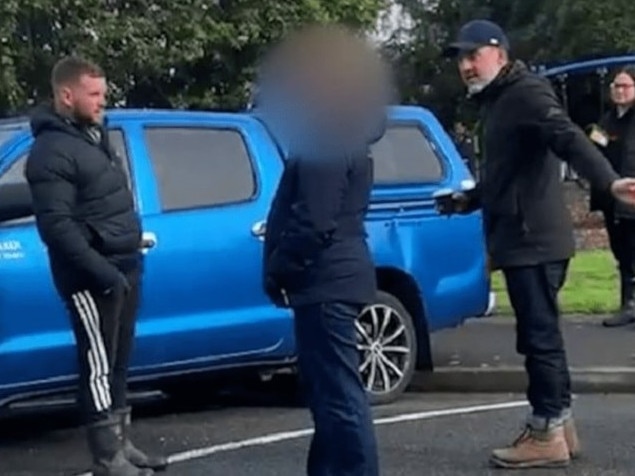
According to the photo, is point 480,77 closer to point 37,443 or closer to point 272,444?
point 272,444

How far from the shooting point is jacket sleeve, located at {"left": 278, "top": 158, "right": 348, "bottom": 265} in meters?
6.16

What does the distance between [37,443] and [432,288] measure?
2.44m

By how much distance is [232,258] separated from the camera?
29.7 ft

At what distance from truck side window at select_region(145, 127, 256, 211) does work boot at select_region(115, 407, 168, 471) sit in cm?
148

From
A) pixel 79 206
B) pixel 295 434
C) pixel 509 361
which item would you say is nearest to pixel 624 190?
pixel 79 206

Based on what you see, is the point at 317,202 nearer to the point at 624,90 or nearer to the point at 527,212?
the point at 527,212

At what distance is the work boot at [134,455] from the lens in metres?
7.64

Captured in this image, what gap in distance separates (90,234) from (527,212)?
185 cm

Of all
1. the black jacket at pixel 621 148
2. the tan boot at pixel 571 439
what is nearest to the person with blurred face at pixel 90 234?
the tan boot at pixel 571 439

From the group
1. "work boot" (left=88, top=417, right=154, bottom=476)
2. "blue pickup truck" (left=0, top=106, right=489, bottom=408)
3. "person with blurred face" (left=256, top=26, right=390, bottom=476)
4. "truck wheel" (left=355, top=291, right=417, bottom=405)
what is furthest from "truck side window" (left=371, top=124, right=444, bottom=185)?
"person with blurred face" (left=256, top=26, right=390, bottom=476)

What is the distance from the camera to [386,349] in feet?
31.7

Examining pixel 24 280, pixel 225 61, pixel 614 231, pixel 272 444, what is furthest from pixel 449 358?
pixel 225 61

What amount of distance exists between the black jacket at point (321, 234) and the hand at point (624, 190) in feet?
3.74

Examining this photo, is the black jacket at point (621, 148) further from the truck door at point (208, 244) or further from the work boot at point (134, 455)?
the work boot at point (134, 455)
